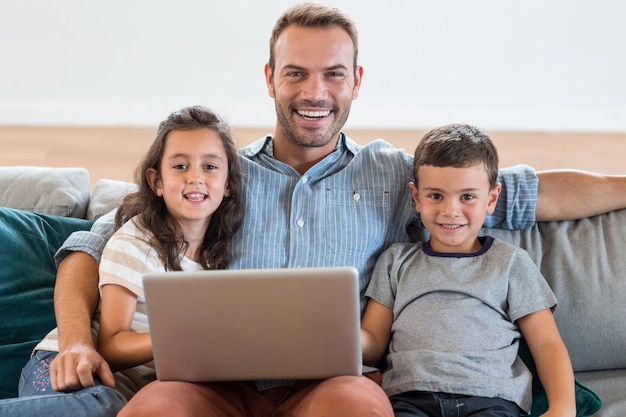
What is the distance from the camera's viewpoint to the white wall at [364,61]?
4652 millimetres

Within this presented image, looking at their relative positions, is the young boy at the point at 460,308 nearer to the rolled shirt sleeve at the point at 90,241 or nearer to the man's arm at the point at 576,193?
the man's arm at the point at 576,193

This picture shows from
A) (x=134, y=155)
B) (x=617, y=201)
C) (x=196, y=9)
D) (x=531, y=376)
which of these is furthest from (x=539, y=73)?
(x=531, y=376)

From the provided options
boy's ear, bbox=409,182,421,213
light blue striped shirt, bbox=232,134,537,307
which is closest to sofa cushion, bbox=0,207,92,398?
light blue striped shirt, bbox=232,134,537,307

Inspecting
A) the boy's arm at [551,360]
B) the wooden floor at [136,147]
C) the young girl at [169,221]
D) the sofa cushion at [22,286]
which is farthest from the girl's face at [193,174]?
the wooden floor at [136,147]

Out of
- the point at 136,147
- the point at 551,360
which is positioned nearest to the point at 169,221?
the point at 551,360

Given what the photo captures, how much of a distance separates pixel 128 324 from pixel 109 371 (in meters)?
0.13

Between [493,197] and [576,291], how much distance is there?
1.13 ft

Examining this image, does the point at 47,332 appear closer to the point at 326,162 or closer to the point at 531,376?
the point at 326,162

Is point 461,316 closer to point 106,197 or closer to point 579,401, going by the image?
point 579,401

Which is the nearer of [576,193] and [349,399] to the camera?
[349,399]

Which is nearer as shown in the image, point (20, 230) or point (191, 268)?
point (191, 268)

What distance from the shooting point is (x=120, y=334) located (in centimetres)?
172

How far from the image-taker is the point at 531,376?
1.79 meters

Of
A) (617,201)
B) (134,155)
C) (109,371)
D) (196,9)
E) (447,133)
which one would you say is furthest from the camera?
(196,9)
